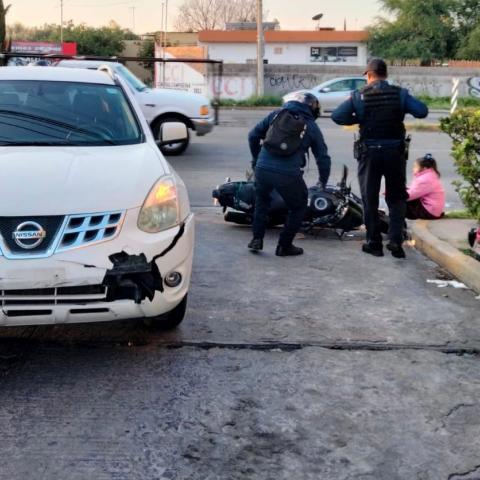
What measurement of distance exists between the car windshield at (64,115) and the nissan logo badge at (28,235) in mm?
1212

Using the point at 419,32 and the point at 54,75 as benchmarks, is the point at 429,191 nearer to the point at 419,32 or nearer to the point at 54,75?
the point at 54,75

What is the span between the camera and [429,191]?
8.01 meters

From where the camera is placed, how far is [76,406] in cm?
358

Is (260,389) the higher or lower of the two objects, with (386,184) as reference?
lower

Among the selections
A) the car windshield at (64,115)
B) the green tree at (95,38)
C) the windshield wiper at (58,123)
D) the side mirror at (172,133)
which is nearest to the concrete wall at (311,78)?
the green tree at (95,38)

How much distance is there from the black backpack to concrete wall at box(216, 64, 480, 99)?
27.1 m

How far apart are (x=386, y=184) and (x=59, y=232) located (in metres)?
3.85

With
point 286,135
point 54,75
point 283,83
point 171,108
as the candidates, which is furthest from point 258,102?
point 54,75

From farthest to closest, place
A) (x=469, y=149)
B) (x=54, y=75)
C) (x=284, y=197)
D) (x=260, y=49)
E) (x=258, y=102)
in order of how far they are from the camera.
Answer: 1. (x=258, y=102)
2. (x=260, y=49)
3. (x=284, y=197)
4. (x=469, y=149)
5. (x=54, y=75)

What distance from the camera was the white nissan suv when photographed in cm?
360

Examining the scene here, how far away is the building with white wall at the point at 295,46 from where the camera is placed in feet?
164

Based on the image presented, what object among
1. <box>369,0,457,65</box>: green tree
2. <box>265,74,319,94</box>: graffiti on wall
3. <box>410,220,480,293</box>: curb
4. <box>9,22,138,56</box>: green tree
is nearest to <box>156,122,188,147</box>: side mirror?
<box>410,220,480,293</box>: curb

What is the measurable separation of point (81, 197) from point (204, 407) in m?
1.29

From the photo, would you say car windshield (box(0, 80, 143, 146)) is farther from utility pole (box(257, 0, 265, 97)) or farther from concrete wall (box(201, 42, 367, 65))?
concrete wall (box(201, 42, 367, 65))
